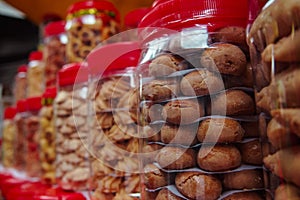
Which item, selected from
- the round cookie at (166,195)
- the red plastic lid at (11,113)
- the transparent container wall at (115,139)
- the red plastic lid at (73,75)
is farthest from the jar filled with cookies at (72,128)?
the red plastic lid at (11,113)

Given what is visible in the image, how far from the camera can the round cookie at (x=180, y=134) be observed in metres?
0.36

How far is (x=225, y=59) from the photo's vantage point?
37 cm

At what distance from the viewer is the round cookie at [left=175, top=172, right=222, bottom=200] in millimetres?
344

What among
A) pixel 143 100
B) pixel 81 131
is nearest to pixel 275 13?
pixel 143 100

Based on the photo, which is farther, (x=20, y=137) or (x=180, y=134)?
(x=20, y=137)

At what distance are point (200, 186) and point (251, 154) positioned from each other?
0.06m

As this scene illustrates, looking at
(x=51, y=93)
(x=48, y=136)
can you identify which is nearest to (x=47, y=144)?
(x=48, y=136)

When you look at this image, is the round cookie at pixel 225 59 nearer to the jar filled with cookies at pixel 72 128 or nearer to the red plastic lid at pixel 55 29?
the jar filled with cookies at pixel 72 128

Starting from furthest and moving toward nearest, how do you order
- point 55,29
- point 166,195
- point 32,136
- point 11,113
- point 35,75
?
point 11,113 → point 35,75 → point 32,136 → point 55,29 → point 166,195

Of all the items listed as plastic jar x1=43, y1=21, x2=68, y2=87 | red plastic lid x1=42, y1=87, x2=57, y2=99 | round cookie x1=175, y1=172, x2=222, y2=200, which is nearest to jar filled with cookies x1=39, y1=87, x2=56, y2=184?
red plastic lid x1=42, y1=87, x2=57, y2=99

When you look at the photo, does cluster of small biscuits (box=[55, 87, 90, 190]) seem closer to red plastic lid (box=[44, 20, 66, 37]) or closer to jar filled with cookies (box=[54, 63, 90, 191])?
jar filled with cookies (box=[54, 63, 90, 191])

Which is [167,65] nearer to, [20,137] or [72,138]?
[72,138]

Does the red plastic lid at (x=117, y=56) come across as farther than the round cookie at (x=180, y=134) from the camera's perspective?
Yes

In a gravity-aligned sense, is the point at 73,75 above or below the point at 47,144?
above
